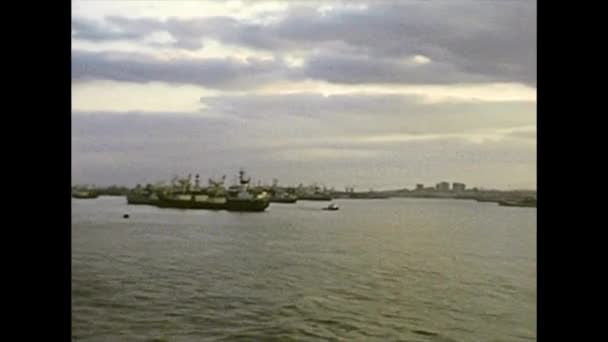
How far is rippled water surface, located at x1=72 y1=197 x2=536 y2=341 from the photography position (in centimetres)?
764

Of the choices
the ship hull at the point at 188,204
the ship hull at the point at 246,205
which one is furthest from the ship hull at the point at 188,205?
the ship hull at the point at 246,205

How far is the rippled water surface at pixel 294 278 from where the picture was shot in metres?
7.64

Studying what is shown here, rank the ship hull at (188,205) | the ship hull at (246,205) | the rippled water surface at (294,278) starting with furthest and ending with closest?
1. the ship hull at (188,205)
2. the ship hull at (246,205)
3. the rippled water surface at (294,278)

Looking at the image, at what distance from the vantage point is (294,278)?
10.7 meters

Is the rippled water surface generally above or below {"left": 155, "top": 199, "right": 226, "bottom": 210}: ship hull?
below

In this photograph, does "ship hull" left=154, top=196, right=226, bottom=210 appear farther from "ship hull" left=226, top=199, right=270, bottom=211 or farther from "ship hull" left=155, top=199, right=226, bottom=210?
"ship hull" left=226, top=199, right=270, bottom=211

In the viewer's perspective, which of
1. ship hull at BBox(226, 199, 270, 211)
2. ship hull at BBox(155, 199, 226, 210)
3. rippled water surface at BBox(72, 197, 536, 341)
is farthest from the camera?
ship hull at BBox(155, 199, 226, 210)

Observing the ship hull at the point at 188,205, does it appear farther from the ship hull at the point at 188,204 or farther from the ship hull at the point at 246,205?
the ship hull at the point at 246,205

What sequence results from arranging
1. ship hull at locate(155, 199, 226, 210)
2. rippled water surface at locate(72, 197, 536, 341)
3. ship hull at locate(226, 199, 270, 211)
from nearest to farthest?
rippled water surface at locate(72, 197, 536, 341) < ship hull at locate(226, 199, 270, 211) < ship hull at locate(155, 199, 226, 210)

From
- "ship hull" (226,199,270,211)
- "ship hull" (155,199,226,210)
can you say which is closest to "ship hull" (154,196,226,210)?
"ship hull" (155,199,226,210)

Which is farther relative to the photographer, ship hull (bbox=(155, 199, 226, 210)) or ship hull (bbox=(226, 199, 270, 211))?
ship hull (bbox=(155, 199, 226, 210))
